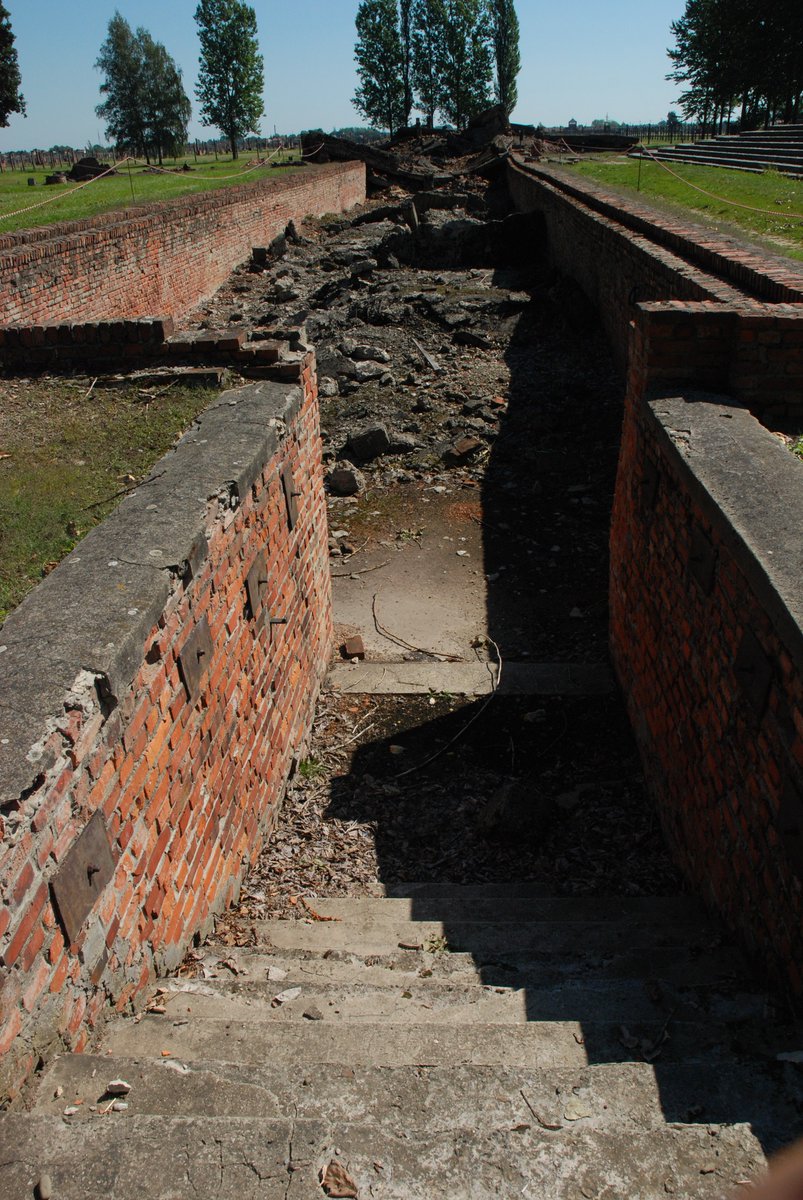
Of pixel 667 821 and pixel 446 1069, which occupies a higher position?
pixel 446 1069

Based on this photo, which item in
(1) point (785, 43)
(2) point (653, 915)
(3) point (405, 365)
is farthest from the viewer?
(1) point (785, 43)

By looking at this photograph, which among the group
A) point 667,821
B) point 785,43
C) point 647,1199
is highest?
point 785,43

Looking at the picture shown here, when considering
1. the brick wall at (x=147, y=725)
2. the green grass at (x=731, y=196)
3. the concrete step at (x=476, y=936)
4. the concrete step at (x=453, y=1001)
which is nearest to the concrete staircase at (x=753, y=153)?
the green grass at (x=731, y=196)

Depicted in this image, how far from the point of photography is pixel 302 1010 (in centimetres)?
274

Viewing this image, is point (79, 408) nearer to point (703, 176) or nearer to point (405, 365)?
point (405, 365)

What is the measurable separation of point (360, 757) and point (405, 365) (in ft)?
26.9

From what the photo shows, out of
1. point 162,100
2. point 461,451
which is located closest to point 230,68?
point 162,100

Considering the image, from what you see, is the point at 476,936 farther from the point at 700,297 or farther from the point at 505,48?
the point at 505,48

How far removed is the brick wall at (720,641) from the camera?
2.62 m

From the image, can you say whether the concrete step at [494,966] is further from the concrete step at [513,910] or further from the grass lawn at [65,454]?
the grass lawn at [65,454]

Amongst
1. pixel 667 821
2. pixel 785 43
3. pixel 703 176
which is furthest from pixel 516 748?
pixel 785 43

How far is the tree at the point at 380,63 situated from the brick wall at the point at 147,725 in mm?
66493

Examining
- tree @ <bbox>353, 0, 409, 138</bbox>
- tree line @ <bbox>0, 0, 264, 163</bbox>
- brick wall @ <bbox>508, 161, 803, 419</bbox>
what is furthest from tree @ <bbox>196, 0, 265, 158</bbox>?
brick wall @ <bbox>508, 161, 803, 419</bbox>

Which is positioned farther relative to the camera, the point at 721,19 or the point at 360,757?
the point at 721,19
